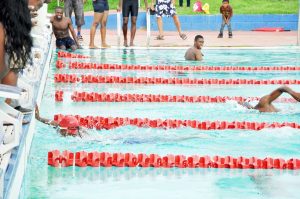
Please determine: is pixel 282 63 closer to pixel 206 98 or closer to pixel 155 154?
pixel 206 98

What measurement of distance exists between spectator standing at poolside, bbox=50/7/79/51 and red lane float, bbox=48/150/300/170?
10.2 metres

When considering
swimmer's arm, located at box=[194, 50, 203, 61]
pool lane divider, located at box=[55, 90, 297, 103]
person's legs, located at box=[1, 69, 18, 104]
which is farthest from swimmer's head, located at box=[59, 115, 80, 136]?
swimmer's arm, located at box=[194, 50, 203, 61]

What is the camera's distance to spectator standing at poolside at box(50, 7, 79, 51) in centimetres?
1609

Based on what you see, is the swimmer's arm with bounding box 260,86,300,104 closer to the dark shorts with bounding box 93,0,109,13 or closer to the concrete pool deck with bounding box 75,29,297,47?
the dark shorts with bounding box 93,0,109,13

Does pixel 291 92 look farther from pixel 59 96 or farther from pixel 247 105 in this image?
pixel 59 96

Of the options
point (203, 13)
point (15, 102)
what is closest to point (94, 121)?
point (15, 102)

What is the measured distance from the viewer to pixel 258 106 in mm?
8555

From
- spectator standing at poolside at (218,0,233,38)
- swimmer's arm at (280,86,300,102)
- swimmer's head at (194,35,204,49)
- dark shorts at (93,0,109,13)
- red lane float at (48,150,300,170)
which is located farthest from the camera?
spectator standing at poolside at (218,0,233,38)

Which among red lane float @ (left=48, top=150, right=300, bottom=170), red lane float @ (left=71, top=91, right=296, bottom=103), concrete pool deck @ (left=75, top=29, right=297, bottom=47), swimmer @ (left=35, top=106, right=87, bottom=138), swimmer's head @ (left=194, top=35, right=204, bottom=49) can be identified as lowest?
concrete pool deck @ (left=75, top=29, right=297, bottom=47)

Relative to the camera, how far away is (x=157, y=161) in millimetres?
5938

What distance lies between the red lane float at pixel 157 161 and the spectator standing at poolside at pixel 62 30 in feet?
33.5

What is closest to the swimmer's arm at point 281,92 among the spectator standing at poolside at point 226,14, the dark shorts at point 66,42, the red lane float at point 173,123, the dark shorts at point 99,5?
the red lane float at point 173,123

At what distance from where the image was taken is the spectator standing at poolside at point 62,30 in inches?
634

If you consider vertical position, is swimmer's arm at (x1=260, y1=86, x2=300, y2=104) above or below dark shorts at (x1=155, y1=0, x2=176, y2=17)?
below
